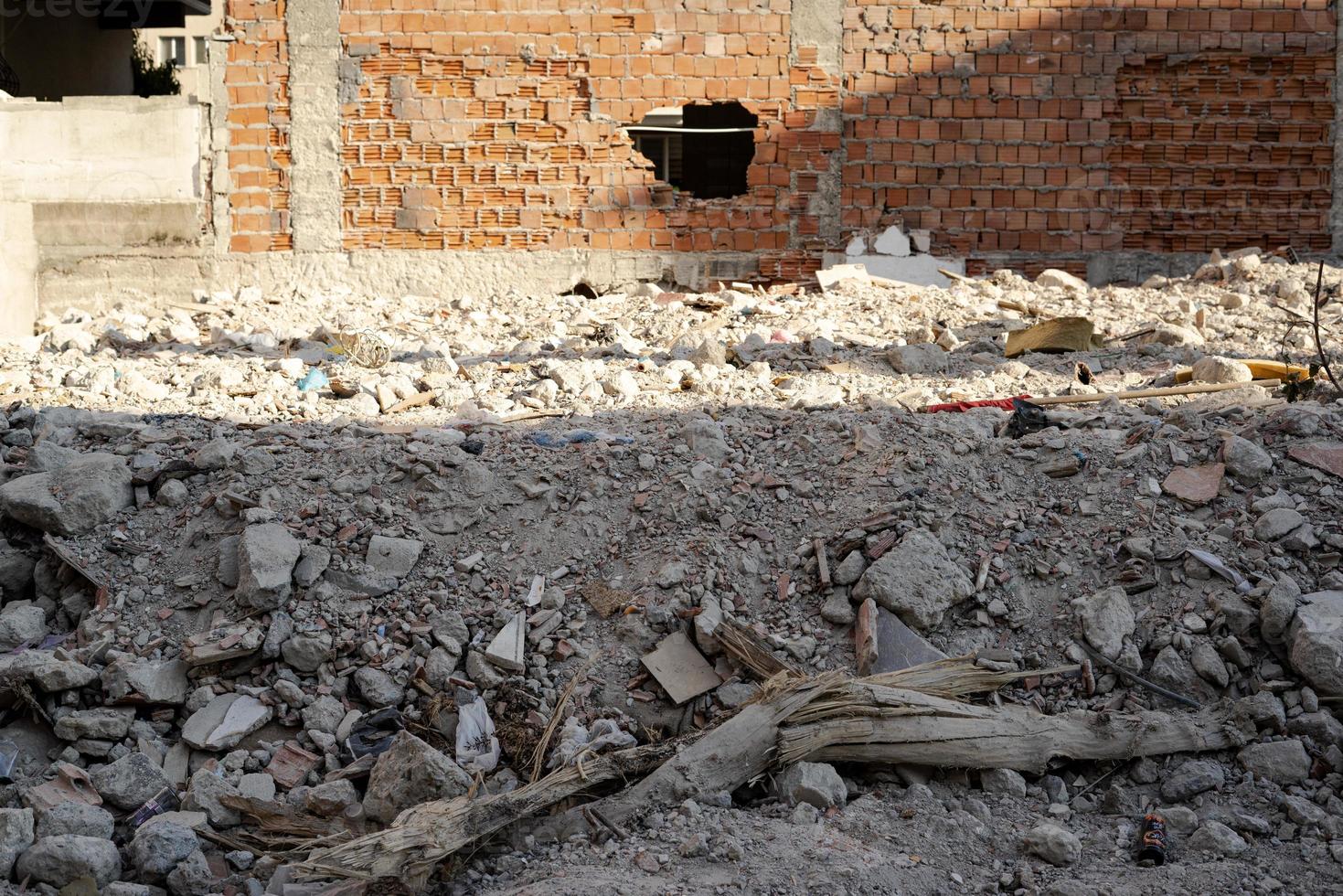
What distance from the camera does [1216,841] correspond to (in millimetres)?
3088

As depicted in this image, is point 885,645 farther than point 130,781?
Yes

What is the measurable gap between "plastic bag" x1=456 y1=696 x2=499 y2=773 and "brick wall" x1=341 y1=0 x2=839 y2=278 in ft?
21.9

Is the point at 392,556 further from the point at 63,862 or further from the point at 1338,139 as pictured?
the point at 1338,139

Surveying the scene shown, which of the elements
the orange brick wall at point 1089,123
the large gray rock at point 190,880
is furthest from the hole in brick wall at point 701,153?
the large gray rock at point 190,880

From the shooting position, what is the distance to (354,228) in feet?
Answer: 32.5

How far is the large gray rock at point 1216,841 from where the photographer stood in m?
3.08

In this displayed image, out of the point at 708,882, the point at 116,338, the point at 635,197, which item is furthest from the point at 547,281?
the point at 708,882

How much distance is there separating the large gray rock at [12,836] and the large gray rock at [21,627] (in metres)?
1.04

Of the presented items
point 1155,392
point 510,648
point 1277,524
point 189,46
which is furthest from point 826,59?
point 189,46

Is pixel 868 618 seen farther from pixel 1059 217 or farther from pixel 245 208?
pixel 245 208

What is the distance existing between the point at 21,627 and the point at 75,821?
3.80ft

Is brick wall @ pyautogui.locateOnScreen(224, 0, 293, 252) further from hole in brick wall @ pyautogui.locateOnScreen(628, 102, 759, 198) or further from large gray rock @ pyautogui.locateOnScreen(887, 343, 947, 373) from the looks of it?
large gray rock @ pyautogui.locateOnScreen(887, 343, 947, 373)

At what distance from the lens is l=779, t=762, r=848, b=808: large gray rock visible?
3326 mm

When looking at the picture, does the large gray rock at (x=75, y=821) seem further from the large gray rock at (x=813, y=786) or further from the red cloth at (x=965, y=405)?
the red cloth at (x=965, y=405)
